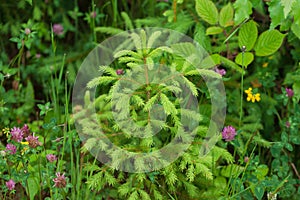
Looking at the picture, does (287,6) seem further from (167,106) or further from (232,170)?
(232,170)

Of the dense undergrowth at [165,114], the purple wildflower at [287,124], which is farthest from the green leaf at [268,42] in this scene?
the purple wildflower at [287,124]

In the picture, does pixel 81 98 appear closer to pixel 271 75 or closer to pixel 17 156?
pixel 17 156

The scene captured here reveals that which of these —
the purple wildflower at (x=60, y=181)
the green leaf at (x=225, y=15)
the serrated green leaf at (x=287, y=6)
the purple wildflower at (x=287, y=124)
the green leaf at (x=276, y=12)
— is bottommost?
the purple wildflower at (x=60, y=181)

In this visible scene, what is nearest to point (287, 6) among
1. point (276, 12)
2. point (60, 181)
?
point (276, 12)

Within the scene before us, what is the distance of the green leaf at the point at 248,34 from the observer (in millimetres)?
2000

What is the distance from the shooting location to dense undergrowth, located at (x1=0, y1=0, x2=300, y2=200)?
1.79 m

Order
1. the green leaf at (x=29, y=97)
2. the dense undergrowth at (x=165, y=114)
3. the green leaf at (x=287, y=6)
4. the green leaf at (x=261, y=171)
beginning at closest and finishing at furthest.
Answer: the green leaf at (x=287, y=6)
the dense undergrowth at (x=165, y=114)
the green leaf at (x=261, y=171)
the green leaf at (x=29, y=97)

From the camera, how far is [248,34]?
2.01 metres

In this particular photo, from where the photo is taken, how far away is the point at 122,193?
181 centimetres

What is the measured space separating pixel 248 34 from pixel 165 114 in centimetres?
53

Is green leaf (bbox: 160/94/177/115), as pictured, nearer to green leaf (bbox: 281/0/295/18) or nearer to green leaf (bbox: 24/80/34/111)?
green leaf (bbox: 281/0/295/18)

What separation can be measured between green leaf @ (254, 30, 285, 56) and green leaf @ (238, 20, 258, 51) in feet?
0.16

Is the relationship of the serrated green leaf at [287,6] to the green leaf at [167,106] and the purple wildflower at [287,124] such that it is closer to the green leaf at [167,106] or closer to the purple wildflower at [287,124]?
the green leaf at [167,106]

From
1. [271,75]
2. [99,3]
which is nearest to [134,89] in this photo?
[271,75]
